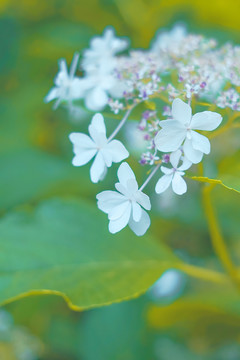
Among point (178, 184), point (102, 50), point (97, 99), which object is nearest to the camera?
point (178, 184)

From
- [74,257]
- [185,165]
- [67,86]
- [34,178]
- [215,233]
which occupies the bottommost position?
[215,233]

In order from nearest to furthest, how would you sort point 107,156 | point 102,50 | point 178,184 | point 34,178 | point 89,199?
point 178,184, point 107,156, point 102,50, point 34,178, point 89,199

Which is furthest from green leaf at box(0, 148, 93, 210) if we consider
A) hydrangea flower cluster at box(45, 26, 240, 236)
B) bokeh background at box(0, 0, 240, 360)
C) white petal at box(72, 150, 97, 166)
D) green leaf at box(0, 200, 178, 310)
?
white petal at box(72, 150, 97, 166)

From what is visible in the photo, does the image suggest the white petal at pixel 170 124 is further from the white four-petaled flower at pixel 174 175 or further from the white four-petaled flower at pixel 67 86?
the white four-petaled flower at pixel 67 86

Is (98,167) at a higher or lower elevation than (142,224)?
higher

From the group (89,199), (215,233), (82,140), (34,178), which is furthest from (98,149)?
(89,199)

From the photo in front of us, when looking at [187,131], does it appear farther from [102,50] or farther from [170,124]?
[102,50]

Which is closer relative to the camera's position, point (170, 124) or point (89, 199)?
point (170, 124)

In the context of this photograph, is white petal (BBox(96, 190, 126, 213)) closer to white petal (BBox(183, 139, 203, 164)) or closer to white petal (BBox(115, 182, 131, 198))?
white petal (BBox(115, 182, 131, 198))
